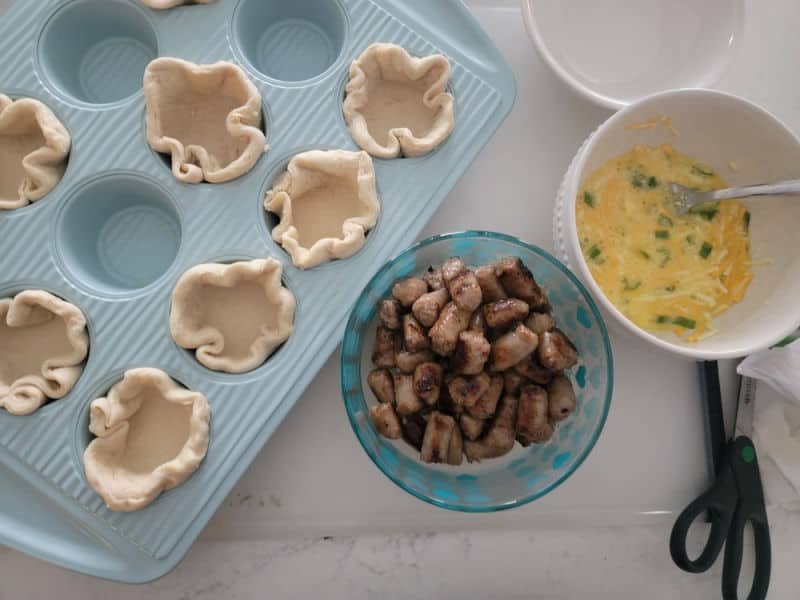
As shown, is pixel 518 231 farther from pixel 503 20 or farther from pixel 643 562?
pixel 643 562

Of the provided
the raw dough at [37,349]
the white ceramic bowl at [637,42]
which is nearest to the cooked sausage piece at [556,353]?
the white ceramic bowl at [637,42]

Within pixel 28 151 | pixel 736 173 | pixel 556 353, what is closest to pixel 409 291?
pixel 556 353

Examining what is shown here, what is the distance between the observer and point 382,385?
111cm

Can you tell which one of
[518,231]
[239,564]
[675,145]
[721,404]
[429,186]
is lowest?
[239,564]

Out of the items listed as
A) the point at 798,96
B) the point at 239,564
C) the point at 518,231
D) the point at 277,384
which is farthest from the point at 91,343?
the point at 798,96

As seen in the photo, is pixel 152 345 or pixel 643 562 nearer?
pixel 152 345

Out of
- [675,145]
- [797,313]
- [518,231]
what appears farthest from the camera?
[518,231]

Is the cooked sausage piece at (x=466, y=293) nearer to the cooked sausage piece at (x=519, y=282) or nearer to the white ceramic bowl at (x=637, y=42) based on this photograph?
the cooked sausage piece at (x=519, y=282)

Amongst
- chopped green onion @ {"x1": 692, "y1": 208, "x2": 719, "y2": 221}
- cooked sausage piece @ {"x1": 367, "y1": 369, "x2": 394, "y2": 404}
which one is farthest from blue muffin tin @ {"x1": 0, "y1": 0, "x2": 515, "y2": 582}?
chopped green onion @ {"x1": 692, "y1": 208, "x2": 719, "y2": 221}

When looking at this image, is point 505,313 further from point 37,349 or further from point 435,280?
point 37,349

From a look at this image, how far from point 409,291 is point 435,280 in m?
0.06

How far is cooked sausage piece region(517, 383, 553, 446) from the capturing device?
1071 mm

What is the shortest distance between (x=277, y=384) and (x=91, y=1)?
0.91m

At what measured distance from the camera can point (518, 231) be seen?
4.59 ft
